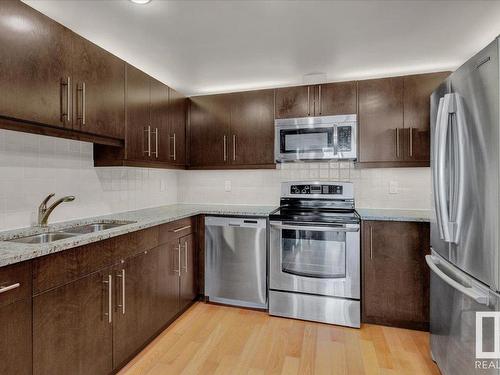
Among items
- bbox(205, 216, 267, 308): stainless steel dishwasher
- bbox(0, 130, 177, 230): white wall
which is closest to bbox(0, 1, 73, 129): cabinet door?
bbox(0, 130, 177, 230): white wall

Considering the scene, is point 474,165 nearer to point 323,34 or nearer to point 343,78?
point 323,34

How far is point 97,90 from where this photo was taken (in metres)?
2.03

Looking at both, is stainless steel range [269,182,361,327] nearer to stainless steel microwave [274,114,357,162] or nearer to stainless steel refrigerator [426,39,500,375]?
stainless steel microwave [274,114,357,162]

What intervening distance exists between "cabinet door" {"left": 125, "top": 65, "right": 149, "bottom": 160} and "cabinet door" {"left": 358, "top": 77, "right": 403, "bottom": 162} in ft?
6.55

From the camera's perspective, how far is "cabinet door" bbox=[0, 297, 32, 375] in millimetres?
1184

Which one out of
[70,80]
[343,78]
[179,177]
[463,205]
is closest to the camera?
[463,205]

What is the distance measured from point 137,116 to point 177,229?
3.37 feet

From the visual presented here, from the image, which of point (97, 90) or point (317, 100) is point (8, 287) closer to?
point (97, 90)

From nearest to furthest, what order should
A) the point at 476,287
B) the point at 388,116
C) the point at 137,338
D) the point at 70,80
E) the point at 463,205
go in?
the point at 476,287 < the point at 463,205 < the point at 70,80 < the point at 137,338 < the point at 388,116

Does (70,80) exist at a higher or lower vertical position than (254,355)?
higher

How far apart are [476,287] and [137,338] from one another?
204 cm

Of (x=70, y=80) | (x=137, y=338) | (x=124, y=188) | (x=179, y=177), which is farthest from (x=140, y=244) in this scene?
(x=179, y=177)

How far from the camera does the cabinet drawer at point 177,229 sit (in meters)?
2.37

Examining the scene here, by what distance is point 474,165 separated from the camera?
4.50ft
